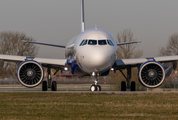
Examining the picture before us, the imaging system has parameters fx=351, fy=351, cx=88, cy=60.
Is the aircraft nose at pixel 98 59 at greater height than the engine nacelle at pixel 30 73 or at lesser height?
greater

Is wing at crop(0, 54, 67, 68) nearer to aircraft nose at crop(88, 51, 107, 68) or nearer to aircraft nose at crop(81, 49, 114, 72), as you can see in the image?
aircraft nose at crop(81, 49, 114, 72)

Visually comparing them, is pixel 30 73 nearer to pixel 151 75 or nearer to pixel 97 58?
pixel 97 58

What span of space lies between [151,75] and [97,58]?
462 cm

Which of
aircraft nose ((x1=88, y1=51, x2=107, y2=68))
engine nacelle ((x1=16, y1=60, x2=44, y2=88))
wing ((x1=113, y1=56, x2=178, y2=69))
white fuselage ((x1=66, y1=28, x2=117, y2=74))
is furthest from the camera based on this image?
wing ((x1=113, y1=56, x2=178, y2=69))

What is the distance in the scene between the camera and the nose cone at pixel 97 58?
20.9 meters

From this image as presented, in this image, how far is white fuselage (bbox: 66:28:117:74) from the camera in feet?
69.1

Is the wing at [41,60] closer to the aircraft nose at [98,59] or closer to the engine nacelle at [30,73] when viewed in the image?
the engine nacelle at [30,73]

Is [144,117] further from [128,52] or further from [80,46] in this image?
[128,52]

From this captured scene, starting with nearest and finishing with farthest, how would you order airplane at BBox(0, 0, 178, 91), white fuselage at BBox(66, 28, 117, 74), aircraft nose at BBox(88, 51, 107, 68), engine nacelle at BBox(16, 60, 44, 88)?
aircraft nose at BBox(88, 51, 107, 68)
white fuselage at BBox(66, 28, 117, 74)
airplane at BBox(0, 0, 178, 91)
engine nacelle at BBox(16, 60, 44, 88)

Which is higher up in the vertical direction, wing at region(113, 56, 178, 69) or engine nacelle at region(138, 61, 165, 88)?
wing at region(113, 56, 178, 69)

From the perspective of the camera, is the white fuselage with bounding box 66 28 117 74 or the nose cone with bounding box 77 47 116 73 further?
the white fuselage with bounding box 66 28 117 74

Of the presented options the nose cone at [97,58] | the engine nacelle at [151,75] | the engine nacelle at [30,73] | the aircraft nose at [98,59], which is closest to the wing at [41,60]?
the engine nacelle at [30,73]

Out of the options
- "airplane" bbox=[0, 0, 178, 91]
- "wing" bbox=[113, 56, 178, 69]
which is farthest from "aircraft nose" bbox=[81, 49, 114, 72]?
"wing" bbox=[113, 56, 178, 69]

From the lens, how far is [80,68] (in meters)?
24.2
